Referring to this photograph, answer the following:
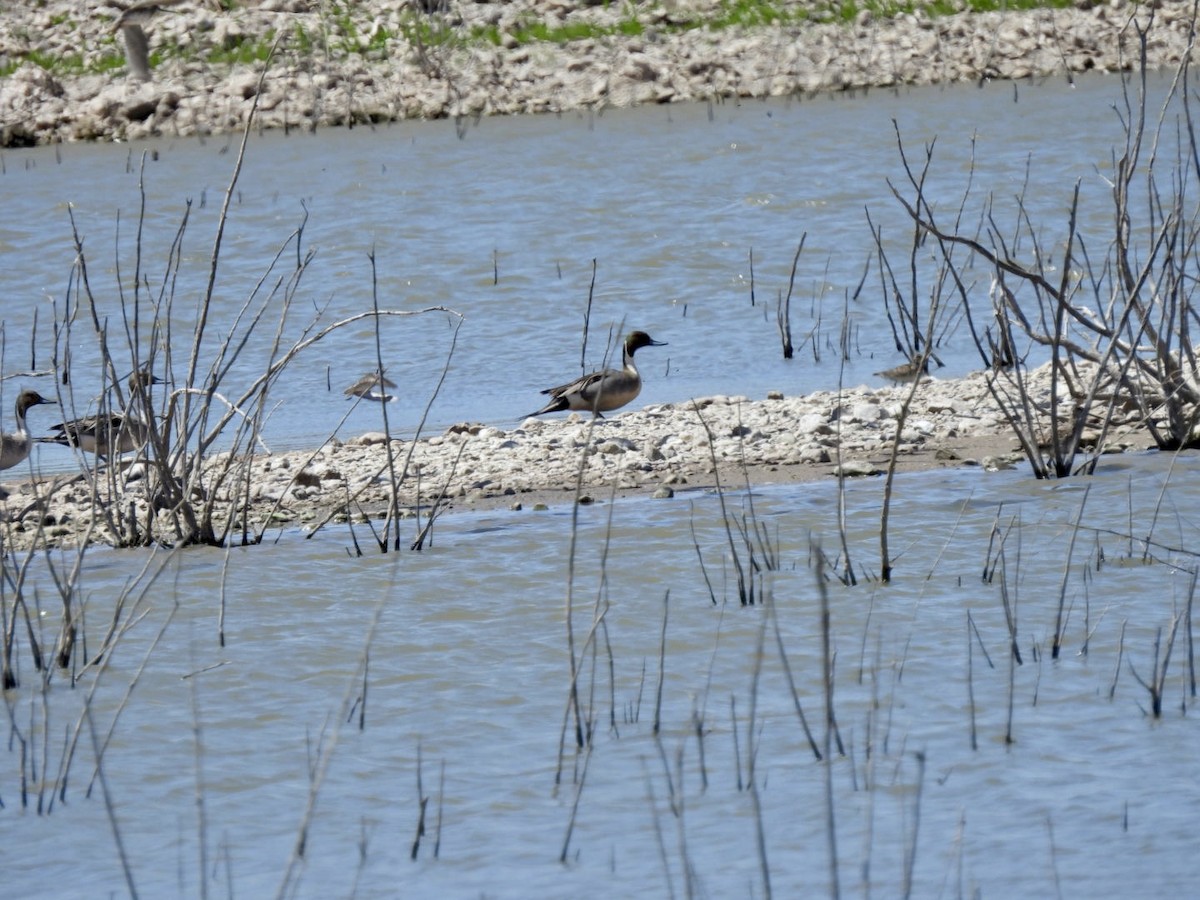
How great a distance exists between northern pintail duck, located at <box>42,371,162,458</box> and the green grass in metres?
22.7

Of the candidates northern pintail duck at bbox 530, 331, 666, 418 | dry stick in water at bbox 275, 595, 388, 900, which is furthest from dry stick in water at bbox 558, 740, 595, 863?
northern pintail duck at bbox 530, 331, 666, 418

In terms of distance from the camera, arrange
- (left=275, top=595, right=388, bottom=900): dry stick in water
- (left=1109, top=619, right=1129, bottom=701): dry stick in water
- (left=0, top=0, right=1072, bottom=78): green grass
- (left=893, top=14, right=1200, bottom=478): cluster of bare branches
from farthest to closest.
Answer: (left=0, top=0, right=1072, bottom=78): green grass → (left=893, top=14, right=1200, bottom=478): cluster of bare branches → (left=1109, top=619, right=1129, bottom=701): dry stick in water → (left=275, top=595, right=388, bottom=900): dry stick in water

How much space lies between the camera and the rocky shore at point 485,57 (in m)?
29.7

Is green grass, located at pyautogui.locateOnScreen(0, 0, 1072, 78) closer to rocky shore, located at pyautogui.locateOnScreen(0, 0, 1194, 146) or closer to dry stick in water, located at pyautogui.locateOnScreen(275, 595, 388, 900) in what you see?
rocky shore, located at pyautogui.locateOnScreen(0, 0, 1194, 146)

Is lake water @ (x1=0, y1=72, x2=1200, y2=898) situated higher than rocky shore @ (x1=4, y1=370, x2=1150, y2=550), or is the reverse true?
lake water @ (x1=0, y1=72, x2=1200, y2=898)

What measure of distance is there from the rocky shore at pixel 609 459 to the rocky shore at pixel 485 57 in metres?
19.6

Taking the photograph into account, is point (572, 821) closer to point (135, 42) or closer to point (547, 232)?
point (547, 232)

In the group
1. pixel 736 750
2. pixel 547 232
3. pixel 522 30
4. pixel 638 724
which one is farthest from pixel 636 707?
pixel 522 30

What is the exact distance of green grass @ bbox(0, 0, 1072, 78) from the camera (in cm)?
3241

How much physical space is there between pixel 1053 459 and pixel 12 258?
12676mm

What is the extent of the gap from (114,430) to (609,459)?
2586 millimetres

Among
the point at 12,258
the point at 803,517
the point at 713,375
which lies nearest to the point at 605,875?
the point at 803,517

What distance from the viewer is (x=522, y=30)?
33.1m

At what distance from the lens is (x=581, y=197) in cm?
1986
